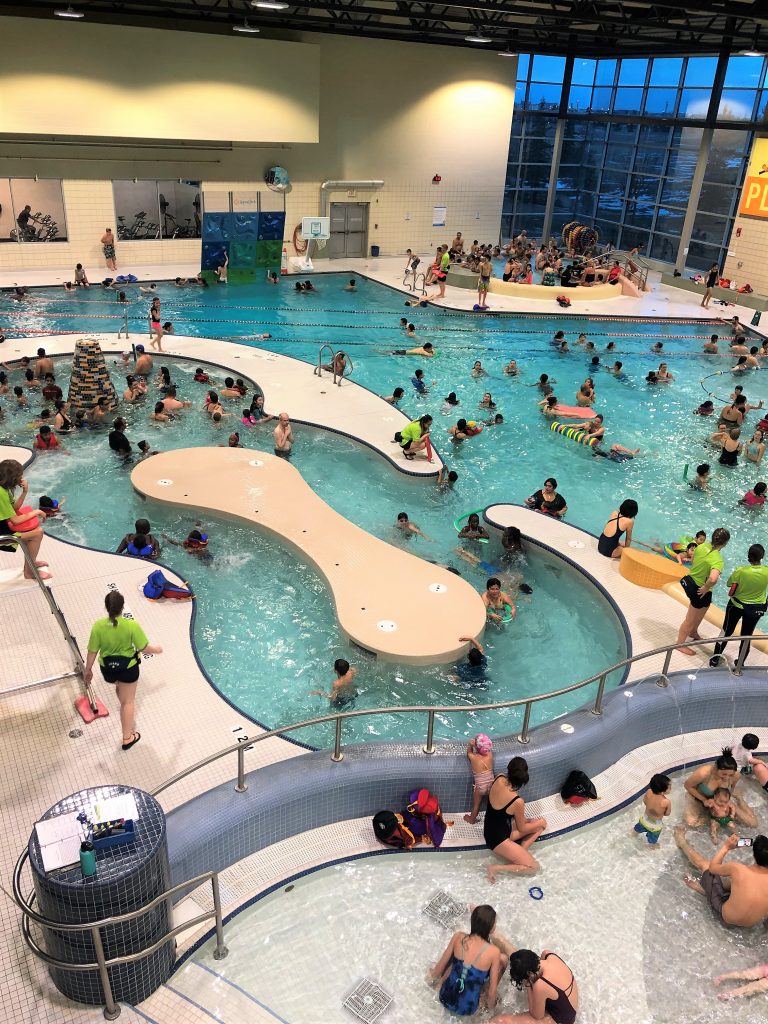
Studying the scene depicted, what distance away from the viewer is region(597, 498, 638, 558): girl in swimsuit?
9969 mm

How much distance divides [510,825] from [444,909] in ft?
2.62

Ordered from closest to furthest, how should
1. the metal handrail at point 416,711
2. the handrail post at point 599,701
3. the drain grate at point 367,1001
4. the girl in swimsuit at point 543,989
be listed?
the girl in swimsuit at point 543,989 → the drain grate at point 367,1001 → the metal handrail at point 416,711 → the handrail post at point 599,701

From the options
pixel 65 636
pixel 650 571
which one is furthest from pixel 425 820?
pixel 650 571

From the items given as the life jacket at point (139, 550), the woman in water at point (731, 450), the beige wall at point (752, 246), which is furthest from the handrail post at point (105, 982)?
the beige wall at point (752, 246)

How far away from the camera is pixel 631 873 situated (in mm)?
5965

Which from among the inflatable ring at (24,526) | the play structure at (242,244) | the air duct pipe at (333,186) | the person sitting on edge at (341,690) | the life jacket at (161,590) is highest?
the air duct pipe at (333,186)

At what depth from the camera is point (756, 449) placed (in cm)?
1382

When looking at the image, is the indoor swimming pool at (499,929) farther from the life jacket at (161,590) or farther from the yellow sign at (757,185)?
the yellow sign at (757,185)

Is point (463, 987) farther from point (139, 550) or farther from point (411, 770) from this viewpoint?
point (139, 550)

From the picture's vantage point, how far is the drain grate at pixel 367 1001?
4.81 meters

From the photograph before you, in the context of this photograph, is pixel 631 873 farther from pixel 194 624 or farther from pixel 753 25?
pixel 753 25

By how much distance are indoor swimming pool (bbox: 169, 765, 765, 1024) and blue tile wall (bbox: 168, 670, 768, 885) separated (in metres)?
0.43

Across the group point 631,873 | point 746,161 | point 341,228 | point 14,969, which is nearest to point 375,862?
point 631,873

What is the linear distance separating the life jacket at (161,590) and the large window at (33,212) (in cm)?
1897
